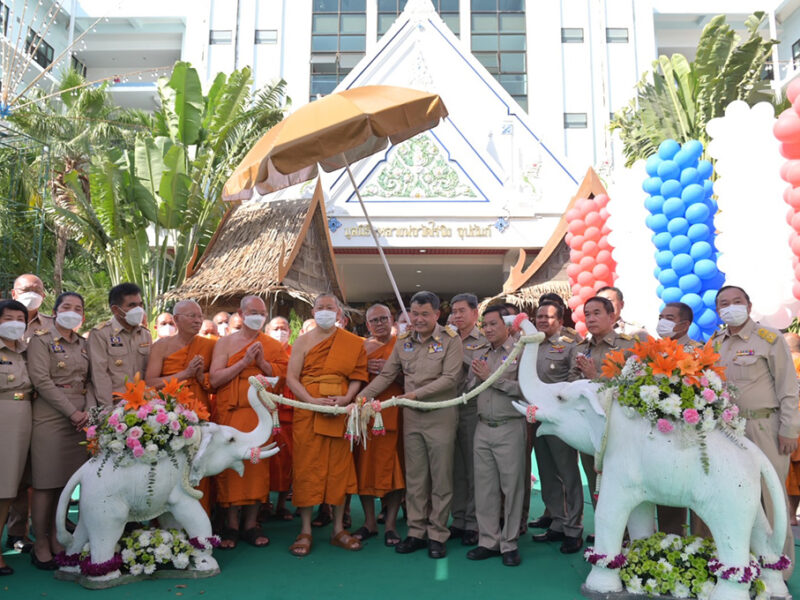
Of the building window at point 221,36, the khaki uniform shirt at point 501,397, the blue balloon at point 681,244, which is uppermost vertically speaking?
the building window at point 221,36

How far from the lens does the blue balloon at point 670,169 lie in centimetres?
727

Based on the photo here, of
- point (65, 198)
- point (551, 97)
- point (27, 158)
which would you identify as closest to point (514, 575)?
point (65, 198)

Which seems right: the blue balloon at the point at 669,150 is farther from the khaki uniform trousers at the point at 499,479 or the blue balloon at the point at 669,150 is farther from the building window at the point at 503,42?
the building window at the point at 503,42

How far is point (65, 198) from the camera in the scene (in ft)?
49.3

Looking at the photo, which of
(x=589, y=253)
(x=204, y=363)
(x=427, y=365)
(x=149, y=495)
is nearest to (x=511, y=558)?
(x=427, y=365)

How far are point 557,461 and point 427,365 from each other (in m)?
1.22

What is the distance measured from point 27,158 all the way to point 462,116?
10803 mm

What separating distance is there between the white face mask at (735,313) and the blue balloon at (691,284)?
10.4 feet

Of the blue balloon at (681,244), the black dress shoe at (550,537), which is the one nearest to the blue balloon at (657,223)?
the blue balloon at (681,244)

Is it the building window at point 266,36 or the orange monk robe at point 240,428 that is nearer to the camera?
the orange monk robe at point 240,428

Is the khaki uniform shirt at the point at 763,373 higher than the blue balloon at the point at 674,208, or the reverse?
the blue balloon at the point at 674,208

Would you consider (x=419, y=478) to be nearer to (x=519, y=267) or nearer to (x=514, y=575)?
(x=514, y=575)

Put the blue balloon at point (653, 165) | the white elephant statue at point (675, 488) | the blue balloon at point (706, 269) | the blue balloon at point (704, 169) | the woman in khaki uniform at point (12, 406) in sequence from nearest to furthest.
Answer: the white elephant statue at point (675, 488) → the woman in khaki uniform at point (12, 406) → the blue balloon at point (706, 269) → the blue balloon at point (704, 169) → the blue balloon at point (653, 165)

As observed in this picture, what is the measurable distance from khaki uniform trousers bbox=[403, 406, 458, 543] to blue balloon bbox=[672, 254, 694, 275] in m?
3.75
